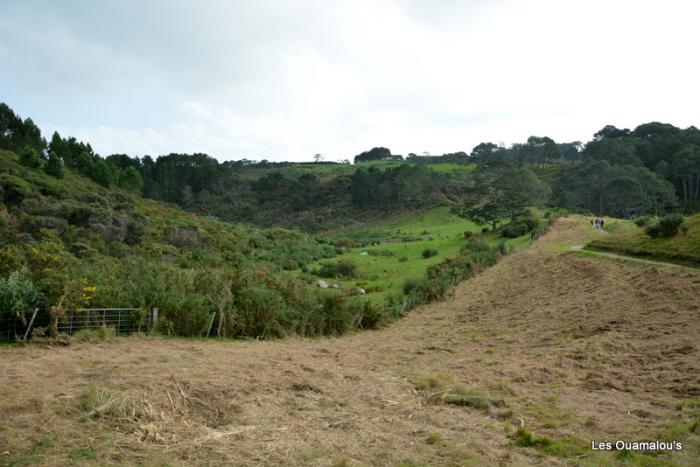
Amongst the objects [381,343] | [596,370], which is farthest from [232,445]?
[381,343]

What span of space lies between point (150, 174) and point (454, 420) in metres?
116

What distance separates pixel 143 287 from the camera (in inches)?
676

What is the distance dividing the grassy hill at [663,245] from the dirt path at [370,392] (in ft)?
8.90

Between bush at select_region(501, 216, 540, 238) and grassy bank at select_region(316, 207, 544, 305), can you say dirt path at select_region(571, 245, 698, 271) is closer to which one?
grassy bank at select_region(316, 207, 544, 305)

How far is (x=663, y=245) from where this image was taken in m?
25.2

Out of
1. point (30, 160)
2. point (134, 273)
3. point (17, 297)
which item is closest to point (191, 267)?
point (134, 273)

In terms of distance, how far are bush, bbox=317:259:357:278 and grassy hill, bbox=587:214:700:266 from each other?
1825cm

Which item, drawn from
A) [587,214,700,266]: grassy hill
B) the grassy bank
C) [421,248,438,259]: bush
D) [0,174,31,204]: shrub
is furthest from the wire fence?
Answer: [421,248,438,259]: bush

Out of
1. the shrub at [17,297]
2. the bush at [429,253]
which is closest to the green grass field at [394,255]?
the bush at [429,253]

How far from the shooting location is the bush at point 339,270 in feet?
137

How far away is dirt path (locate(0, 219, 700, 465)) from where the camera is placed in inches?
301

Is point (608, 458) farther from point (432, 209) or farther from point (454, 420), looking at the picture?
point (432, 209)

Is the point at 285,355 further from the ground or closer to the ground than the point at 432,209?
closer to the ground

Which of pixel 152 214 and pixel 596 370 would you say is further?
pixel 152 214
